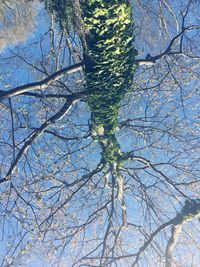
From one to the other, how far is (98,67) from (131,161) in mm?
2545

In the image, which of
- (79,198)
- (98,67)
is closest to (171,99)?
(98,67)

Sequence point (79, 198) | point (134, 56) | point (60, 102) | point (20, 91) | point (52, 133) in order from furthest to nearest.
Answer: point (60, 102), point (79, 198), point (52, 133), point (134, 56), point (20, 91)

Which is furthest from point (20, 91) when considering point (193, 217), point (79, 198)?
point (193, 217)

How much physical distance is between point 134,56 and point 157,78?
3.64 ft

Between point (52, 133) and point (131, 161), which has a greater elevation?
point (52, 133)

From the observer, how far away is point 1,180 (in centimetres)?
654

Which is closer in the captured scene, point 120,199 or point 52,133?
point 52,133

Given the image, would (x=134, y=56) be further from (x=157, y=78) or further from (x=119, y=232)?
(x=119, y=232)

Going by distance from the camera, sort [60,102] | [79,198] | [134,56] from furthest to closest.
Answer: [60,102] → [79,198] → [134,56]

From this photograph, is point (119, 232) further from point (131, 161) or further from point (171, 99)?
point (171, 99)

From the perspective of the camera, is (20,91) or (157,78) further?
(157,78)

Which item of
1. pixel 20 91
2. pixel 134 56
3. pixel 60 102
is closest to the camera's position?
pixel 20 91

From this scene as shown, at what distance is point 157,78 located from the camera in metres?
7.90

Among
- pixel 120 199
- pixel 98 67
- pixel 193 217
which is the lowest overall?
pixel 193 217
